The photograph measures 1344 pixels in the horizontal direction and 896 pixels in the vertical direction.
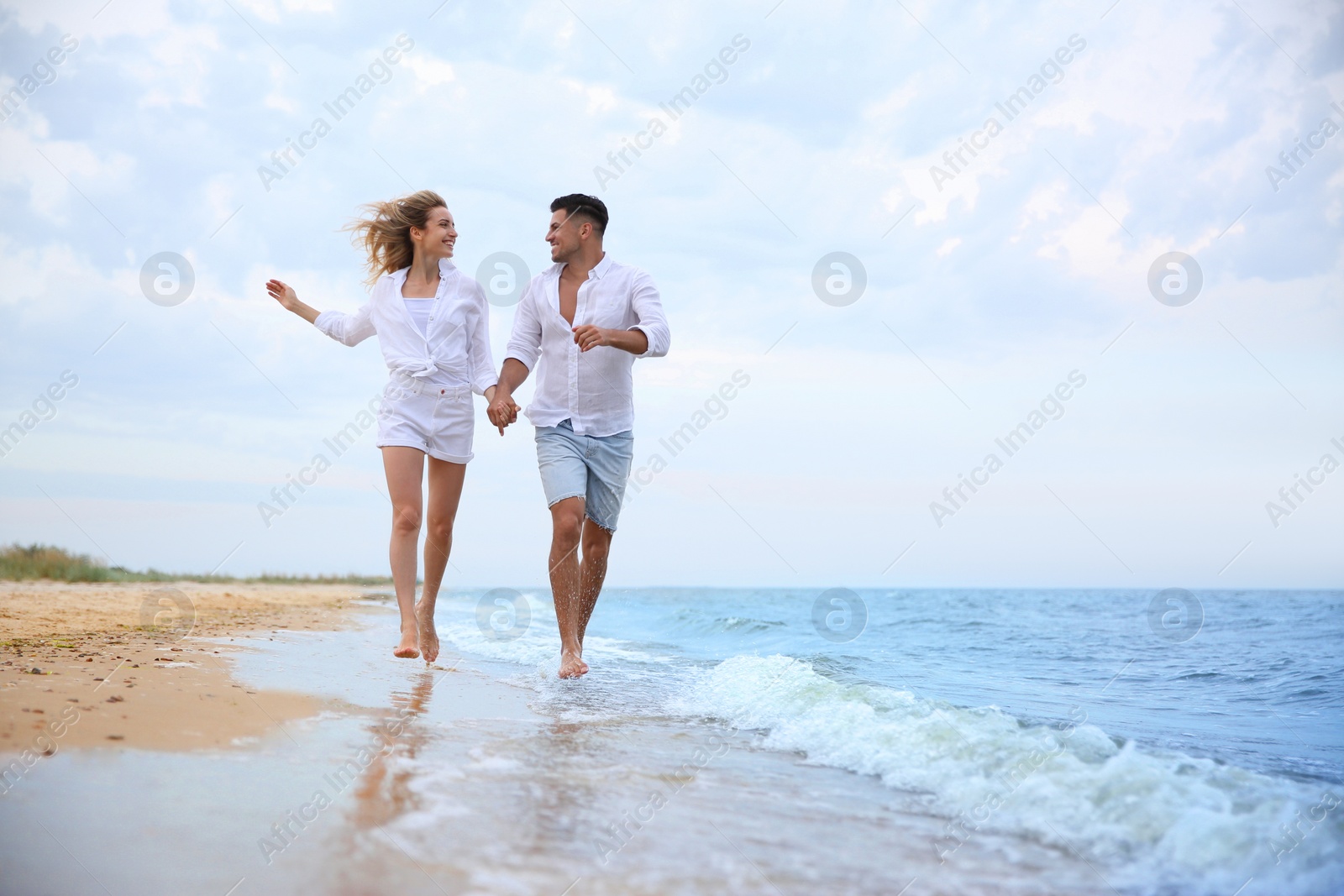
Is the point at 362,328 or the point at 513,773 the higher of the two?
the point at 362,328

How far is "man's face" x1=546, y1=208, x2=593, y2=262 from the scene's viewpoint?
537 centimetres

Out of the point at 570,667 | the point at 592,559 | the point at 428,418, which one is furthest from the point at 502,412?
the point at 570,667

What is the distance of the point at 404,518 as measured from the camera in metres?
5.06

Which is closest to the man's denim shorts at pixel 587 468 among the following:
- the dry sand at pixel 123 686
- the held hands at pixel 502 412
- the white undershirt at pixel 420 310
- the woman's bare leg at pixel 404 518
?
the held hands at pixel 502 412

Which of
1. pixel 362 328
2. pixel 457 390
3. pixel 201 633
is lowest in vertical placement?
pixel 201 633

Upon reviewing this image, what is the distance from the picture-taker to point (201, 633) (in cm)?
735

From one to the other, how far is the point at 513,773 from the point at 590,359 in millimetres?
2807

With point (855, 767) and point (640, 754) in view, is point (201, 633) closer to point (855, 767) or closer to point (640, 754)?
point (640, 754)

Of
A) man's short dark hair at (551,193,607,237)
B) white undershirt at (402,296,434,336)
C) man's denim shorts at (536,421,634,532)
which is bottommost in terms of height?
man's denim shorts at (536,421,634,532)

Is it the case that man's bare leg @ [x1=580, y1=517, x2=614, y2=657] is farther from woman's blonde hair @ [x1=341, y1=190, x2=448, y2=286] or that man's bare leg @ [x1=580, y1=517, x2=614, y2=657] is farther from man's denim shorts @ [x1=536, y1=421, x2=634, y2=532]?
woman's blonde hair @ [x1=341, y1=190, x2=448, y2=286]

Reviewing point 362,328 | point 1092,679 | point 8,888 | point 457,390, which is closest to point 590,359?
→ point 457,390

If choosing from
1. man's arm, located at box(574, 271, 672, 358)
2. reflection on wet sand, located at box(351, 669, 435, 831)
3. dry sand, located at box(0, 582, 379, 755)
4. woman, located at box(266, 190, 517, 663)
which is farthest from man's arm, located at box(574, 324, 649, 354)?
dry sand, located at box(0, 582, 379, 755)

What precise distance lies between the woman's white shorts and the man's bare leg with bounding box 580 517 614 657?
33.8 inches

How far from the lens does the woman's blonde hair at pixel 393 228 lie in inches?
213
